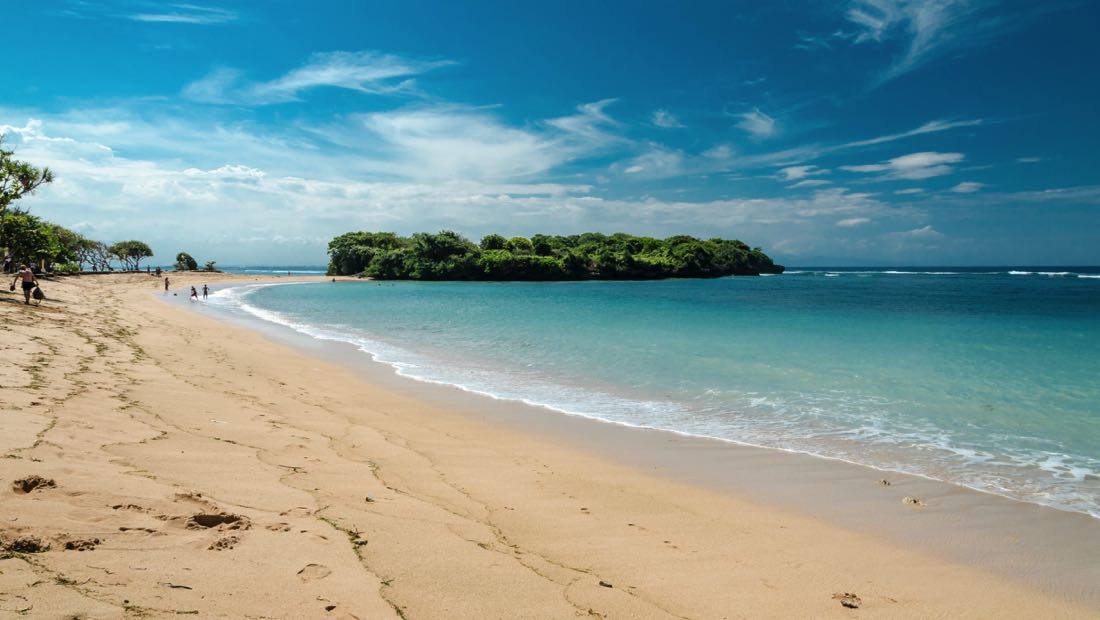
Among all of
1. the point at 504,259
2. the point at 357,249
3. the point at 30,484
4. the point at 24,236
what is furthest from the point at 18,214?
the point at 357,249

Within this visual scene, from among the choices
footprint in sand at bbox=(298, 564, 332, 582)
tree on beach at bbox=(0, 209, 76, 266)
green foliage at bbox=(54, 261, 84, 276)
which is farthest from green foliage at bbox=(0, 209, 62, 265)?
footprint in sand at bbox=(298, 564, 332, 582)

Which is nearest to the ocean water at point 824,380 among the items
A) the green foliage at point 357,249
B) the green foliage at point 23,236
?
the green foliage at point 23,236

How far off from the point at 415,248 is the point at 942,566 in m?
96.4

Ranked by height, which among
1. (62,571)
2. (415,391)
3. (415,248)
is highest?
(415,248)

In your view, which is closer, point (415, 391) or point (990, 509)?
point (990, 509)

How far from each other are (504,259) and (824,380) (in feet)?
260

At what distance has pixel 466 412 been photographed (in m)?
9.83

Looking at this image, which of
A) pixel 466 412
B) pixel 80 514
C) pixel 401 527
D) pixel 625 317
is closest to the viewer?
pixel 80 514

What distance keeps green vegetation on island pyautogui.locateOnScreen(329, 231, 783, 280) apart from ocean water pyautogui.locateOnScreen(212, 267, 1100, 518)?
64143 mm

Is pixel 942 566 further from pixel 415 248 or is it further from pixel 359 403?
pixel 415 248

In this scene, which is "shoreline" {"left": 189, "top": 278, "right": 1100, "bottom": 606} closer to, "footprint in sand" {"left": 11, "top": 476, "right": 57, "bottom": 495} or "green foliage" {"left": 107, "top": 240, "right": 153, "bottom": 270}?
"footprint in sand" {"left": 11, "top": 476, "right": 57, "bottom": 495}

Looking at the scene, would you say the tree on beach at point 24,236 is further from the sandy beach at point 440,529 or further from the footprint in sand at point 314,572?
the footprint in sand at point 314,572

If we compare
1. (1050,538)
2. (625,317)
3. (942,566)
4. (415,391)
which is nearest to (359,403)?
(415,391)

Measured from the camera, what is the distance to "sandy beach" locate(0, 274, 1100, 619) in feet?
10.5
